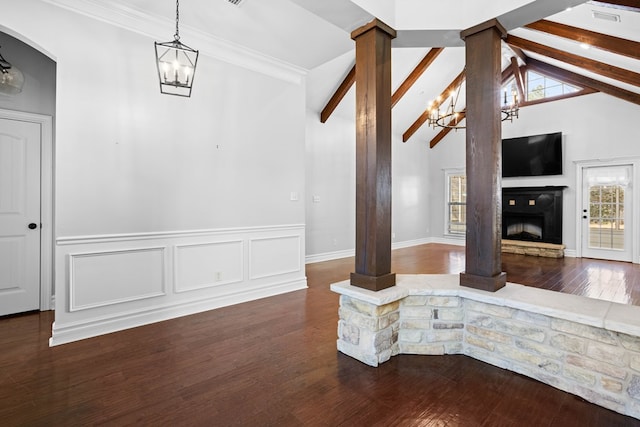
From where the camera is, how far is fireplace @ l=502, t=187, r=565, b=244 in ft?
22.8

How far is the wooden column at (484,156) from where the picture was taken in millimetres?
2336

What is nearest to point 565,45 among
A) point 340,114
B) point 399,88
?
point 399,88

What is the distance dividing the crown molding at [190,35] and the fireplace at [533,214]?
6.09 meters

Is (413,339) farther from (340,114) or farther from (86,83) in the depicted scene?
(340,114)

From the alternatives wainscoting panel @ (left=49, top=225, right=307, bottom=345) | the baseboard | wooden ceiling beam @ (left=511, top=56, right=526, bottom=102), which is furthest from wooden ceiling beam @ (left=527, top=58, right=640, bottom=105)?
the baseboard

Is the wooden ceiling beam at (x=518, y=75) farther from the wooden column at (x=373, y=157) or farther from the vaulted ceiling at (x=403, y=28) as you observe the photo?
the wooden column at (x=373, y=157)

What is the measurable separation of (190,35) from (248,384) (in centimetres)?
353

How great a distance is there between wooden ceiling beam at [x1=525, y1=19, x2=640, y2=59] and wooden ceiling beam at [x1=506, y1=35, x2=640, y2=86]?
1.29 meters

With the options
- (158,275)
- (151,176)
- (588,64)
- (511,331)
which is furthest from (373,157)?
(588,64)

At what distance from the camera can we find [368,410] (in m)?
1.82

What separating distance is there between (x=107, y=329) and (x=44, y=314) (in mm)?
1158

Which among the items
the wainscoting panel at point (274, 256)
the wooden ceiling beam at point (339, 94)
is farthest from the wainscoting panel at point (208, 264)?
the wooden ceiling beam at point (339, 94)

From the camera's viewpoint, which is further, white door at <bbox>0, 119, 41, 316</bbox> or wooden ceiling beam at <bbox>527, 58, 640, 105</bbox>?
wooden ceiling beam at <bbox>527, 58, 640, 105</bbox>

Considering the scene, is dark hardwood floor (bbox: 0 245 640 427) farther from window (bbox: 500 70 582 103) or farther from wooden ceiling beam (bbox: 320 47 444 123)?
window (bbox: 500 70 582 103)
